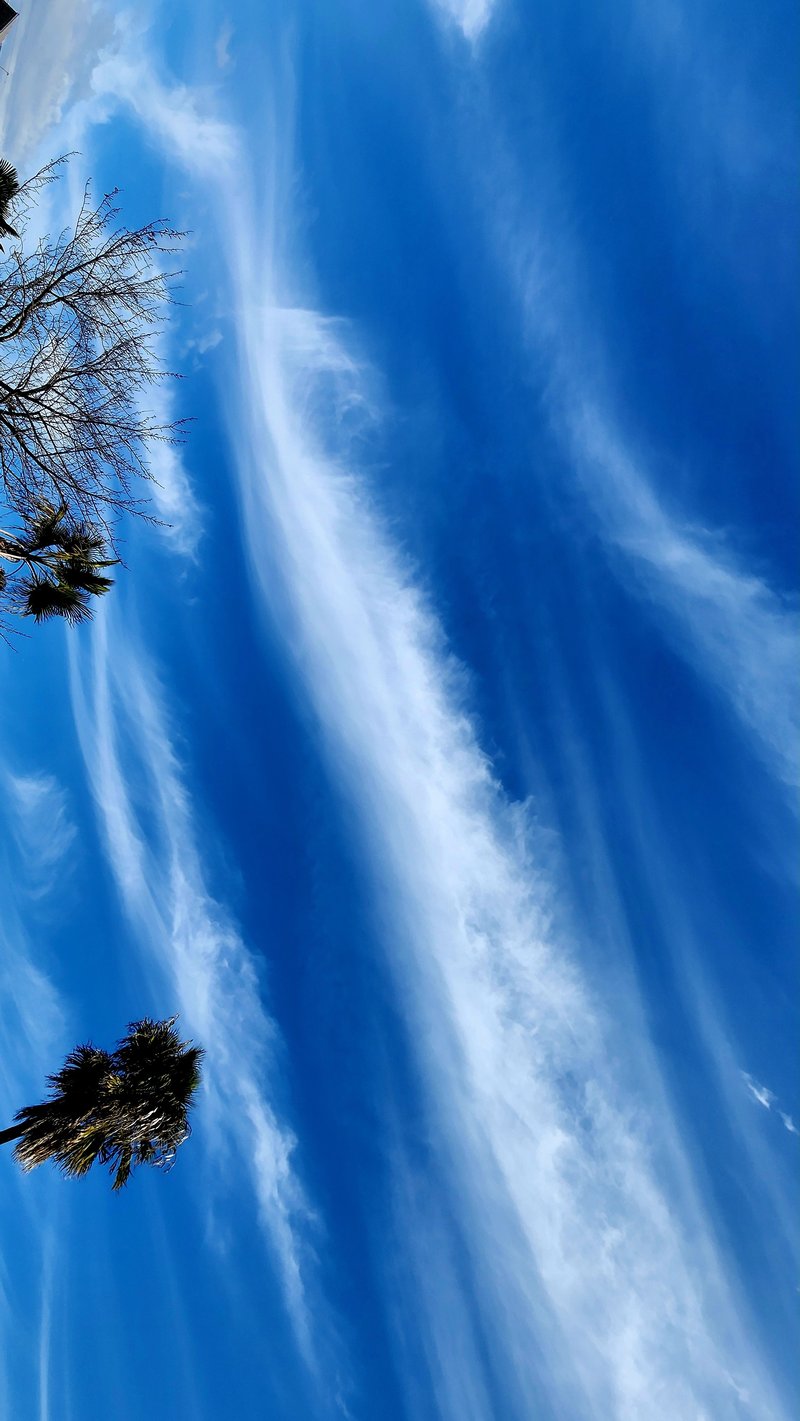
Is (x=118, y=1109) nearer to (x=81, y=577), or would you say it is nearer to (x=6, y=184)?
(x=81, y=577)

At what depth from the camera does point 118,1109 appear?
1283 centimetres

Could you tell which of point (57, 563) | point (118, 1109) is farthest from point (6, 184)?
point (118, 1109)

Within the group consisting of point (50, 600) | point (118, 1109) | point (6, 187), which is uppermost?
point (6, 187)

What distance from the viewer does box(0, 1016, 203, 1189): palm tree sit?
12.0 m

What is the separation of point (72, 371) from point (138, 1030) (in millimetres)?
15218

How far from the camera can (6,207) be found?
14.8 metres

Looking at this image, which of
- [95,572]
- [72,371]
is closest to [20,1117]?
[95,572]

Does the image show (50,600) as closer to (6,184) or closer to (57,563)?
(57,563)

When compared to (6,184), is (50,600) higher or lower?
lower

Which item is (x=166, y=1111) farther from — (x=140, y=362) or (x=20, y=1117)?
(x=140, y=362)

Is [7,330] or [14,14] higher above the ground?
[14,14]

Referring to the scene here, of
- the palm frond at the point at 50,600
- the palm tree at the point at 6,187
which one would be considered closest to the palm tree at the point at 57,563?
the palm frond at the point at 50,600

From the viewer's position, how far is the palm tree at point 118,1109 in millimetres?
11961

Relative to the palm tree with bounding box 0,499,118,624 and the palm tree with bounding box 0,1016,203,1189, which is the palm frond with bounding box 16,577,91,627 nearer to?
the palm tree with bounding box 0,499,118,624
